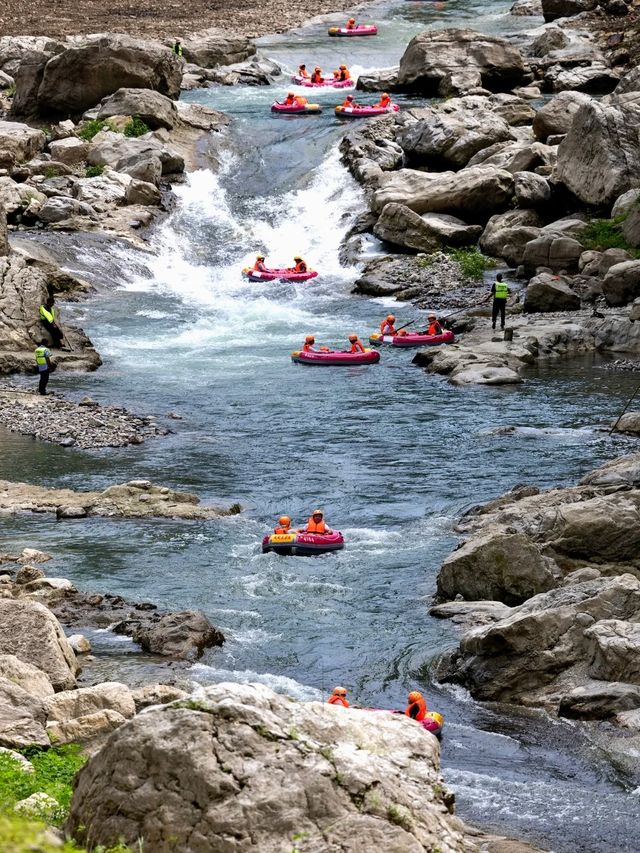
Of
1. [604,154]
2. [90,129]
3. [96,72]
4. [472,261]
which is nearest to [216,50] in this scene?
[96,72]

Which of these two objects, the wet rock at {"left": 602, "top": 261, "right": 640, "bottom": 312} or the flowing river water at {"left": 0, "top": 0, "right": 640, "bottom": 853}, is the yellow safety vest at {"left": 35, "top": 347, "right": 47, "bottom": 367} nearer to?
the flowing river water at {"left": 0, "top": 0, "right": 640, "bottom": 853}

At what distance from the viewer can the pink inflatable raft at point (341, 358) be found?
32938mm

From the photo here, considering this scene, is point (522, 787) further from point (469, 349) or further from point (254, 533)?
point (469, 349)

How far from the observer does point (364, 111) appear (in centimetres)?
5094

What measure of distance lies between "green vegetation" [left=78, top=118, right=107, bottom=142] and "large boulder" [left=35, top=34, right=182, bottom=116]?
262 centimetres

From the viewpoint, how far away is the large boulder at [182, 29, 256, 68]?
58906 millimetres

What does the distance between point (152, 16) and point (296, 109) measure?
623 inches

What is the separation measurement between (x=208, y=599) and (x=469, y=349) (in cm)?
1539

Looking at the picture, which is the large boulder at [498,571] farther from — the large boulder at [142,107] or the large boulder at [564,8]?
the large boulder at [564,8]

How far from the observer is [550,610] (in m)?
15.9

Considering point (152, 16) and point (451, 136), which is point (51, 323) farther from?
point (152, 16)

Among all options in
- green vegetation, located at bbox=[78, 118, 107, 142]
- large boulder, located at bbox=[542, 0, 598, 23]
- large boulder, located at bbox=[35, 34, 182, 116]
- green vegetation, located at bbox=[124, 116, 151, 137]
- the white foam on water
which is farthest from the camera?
large boulder, located at bbox=[542, 0, 598, 23]

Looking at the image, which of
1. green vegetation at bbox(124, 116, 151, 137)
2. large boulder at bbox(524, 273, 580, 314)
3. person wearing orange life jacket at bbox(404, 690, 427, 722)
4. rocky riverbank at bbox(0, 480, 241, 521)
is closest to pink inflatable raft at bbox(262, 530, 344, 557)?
rocky riverbank at bbox(0, 480, 241, 521)

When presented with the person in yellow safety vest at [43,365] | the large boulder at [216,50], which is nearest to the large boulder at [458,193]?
the person in yellow safety vest at [43,365]
